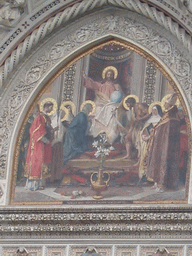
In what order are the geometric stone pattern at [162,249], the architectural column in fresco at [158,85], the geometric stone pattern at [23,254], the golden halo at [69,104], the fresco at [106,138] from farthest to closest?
the golden halo at [69,104] → the architectural column in fresco at [158,85] → the fresco at [106,138] → the geometric stone pattern at [23,254] → the geometric stone pattern at [162,249]

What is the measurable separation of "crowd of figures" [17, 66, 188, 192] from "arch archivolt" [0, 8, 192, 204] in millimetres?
221

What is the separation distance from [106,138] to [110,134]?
0.08 meters

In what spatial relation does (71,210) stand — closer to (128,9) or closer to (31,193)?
(31,193)

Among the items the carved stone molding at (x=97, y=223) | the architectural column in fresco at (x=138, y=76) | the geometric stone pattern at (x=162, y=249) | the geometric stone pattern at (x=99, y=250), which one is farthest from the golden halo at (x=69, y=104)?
the geometric stone pattern at (x=162, y=249)


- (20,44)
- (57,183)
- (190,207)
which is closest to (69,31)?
(20,44)

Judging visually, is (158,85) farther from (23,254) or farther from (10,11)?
(23,254)

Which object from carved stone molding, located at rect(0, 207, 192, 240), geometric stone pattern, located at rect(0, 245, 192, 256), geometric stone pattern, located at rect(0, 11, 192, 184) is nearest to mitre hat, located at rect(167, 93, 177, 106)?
geometric stone pattern, located at rect(0, 11, 192, 184)

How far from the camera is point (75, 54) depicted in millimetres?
16484

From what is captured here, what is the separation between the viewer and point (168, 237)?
14.9 m

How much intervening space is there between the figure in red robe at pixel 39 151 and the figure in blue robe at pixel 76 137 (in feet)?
0.83

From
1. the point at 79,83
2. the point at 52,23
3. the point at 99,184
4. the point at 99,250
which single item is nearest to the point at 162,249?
the point at 99,250

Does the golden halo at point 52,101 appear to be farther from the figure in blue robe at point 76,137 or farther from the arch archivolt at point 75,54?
the figure in blue robe at point 76,137

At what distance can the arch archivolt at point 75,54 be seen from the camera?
52.4 ft

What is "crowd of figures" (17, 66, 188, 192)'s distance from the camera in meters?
15.5
